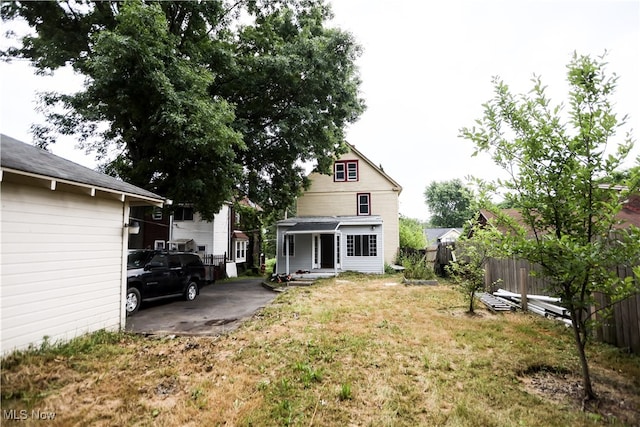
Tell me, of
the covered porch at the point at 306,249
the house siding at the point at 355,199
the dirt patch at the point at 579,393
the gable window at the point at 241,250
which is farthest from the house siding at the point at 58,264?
the gable window at the point at 241,250

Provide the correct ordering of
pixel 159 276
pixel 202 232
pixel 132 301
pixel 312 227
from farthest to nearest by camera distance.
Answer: pixel 202 232
pixel 312 227
pixel 159 276
pixel 132 301

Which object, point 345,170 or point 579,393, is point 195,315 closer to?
point 579,393

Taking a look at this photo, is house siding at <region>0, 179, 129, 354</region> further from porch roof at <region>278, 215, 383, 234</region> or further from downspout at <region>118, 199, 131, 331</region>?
porch roof at <region>278, 215, 383, 234</region>

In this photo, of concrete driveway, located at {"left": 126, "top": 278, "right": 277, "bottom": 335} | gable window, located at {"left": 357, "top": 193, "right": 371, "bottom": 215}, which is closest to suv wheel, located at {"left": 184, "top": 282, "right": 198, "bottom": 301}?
concrete driveway, located at {"left": 126, "top": 278, "right": 277, "bottom": 335}

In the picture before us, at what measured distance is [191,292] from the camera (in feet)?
33.5

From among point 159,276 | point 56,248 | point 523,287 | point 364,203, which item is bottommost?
point 523,287

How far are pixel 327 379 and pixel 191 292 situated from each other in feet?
25.8

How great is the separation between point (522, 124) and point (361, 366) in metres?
4.26

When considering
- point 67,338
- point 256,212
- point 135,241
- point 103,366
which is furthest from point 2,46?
point 256,212

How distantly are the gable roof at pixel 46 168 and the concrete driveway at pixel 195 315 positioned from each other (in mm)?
3125

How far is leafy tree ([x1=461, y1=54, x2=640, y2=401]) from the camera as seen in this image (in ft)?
10.4

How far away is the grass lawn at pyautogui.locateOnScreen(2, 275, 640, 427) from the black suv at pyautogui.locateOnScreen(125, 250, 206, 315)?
2619 millimetres

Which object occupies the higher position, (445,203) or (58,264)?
(445,203)

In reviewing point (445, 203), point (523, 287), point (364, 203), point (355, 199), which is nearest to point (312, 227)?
point (355, 199)
